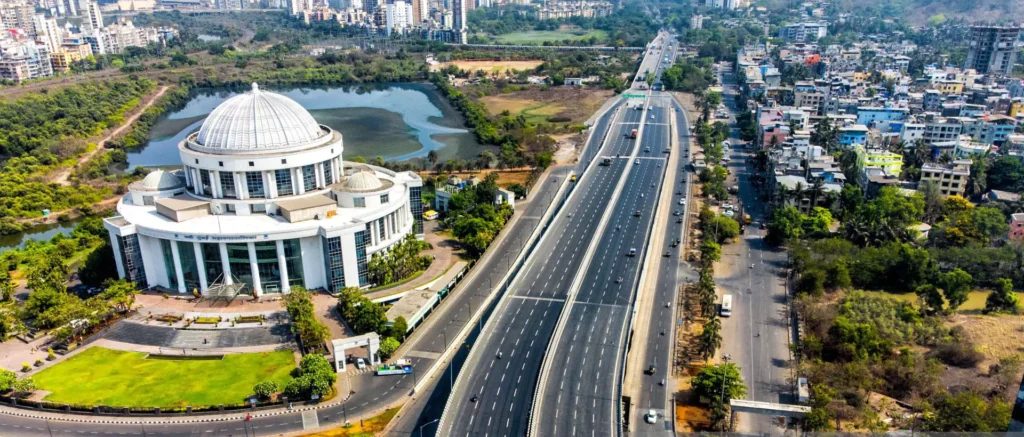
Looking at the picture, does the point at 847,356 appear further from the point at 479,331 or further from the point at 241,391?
the point at 241,391

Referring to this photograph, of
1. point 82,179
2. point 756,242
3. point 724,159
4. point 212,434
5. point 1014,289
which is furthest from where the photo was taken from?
point 724,159

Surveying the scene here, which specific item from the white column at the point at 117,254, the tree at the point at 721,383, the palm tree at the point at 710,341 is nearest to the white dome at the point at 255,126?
the white column at the point at 117,254

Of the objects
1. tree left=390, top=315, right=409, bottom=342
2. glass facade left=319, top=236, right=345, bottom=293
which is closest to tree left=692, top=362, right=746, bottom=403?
tree left=390, top=315, right=409, bottom=342

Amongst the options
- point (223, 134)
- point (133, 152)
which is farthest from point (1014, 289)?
point (133, 152)

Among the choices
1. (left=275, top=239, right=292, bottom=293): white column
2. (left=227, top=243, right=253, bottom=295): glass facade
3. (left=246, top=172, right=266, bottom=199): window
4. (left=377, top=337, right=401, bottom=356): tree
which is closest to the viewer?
(left=377, top=337, right=401, bottom=356): tree

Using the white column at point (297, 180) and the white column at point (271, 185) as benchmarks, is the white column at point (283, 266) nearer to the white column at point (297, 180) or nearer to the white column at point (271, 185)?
the white column at point (271, 185)

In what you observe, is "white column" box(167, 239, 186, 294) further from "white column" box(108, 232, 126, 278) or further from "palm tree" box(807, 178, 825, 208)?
"palm tree" box(807, 178, 825, 208)
